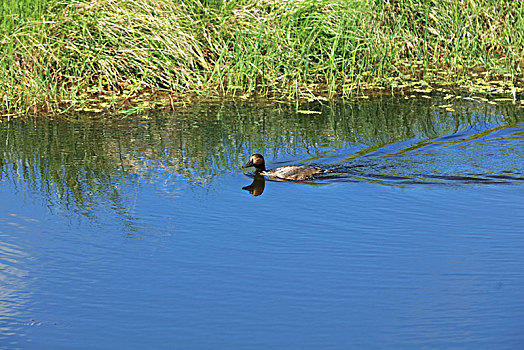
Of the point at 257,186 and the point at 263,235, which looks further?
the point at 257,186

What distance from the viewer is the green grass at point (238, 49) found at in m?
11.3

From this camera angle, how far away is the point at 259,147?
947cm

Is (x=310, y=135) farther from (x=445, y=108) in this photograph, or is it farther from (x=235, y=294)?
(x=235, y=294)

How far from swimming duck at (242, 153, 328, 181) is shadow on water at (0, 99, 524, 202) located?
13 centimetres

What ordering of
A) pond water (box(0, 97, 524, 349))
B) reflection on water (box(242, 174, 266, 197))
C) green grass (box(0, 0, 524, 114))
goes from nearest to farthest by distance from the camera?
pond water (box(0, 97, 524, 349)) < reflection on water (box(242, 174, 266, 197)) < green grass (box(0, 0, 524, 114))

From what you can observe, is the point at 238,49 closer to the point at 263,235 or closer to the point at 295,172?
the point at 295,172

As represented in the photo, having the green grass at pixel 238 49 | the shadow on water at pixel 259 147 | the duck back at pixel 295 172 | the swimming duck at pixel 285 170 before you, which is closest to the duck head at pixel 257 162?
the swimming duck at pixel 285 170

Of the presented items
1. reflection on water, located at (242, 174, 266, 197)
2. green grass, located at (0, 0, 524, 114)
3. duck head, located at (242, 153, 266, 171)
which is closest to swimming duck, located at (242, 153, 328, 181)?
duck head, located at (242, 153, 266, 171)

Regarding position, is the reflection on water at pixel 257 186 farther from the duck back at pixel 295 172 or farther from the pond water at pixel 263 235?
the duck back at pixel 295 172

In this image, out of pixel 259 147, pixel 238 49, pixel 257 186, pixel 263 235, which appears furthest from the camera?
pixel 238 49

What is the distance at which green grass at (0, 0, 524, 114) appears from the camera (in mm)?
11305

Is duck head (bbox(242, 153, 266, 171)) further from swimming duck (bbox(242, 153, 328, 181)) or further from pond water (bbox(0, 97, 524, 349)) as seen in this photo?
pond water (bbox(0, 97, 524, 349))

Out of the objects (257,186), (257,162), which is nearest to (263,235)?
(257,186)

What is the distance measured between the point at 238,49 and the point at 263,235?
5800 millimetres
